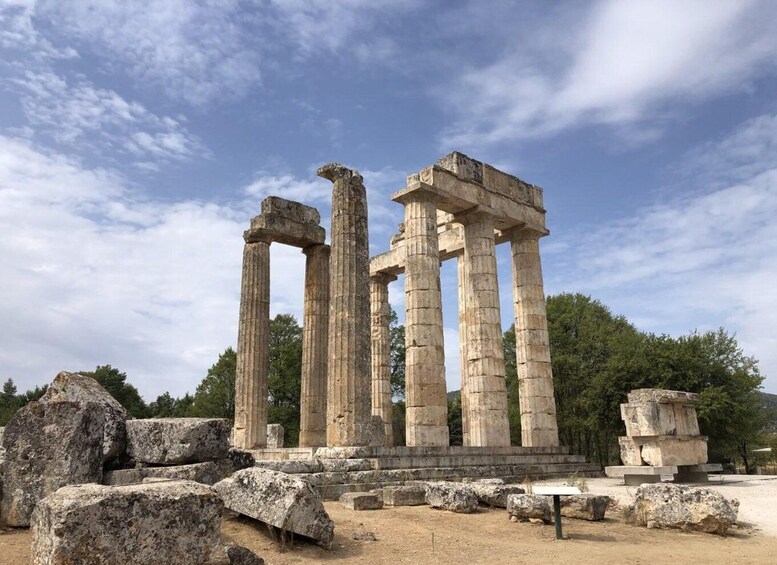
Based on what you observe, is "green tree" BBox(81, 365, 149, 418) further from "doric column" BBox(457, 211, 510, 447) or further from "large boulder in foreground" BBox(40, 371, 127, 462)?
"large boulder in foreground" BBox(40, 371, 127, 462)

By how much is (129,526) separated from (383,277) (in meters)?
26.0

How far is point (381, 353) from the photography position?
30.1 metres

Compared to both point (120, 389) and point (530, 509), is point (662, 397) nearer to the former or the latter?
point (530, 509)

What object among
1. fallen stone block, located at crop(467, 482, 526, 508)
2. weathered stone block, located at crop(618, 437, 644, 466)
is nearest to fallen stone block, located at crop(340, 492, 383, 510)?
fallen stone block, located at crop(467, 482, 526, 508)

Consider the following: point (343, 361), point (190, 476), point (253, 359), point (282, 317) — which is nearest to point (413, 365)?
point (343, 361)

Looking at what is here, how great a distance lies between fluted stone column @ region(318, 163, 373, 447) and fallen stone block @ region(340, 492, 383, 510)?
563cm

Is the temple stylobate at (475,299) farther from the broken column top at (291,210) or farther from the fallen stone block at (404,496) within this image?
the fallen stone block at (404,496)

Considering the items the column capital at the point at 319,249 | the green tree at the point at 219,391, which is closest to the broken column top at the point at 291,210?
the column capital at the point at 319,249

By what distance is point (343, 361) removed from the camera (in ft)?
59.8

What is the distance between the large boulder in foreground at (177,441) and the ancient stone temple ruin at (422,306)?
908 centimetres

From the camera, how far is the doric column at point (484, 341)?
2300 centimetres

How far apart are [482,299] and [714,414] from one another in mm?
12516

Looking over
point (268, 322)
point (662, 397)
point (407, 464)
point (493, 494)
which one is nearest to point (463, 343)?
point (268, 322)

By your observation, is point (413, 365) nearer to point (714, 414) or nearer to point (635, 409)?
point (635, 409)
